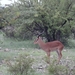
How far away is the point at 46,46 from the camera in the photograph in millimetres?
15430

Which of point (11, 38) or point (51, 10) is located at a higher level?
point (51, 10)

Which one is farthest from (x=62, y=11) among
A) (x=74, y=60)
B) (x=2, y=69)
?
(x=2, y=69)

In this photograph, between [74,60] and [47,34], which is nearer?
[74,60]

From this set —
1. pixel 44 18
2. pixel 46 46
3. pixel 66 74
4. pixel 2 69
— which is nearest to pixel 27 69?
pixel 66 74

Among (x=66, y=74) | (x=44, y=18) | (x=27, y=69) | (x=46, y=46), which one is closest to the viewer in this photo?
(x=66, y=74)

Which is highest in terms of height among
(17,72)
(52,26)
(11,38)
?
(17,72)

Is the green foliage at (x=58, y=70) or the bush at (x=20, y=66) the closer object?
the green foliage at (x=58, y=70)

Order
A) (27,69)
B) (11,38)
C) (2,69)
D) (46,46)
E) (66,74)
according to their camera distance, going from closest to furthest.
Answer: (66,74) → (27,69) → (2,69) → (46,46) → (11,38)

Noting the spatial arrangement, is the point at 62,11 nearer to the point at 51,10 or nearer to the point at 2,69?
the point at 51,10

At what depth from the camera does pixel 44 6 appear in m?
22.6

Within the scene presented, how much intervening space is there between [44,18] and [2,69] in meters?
10.4

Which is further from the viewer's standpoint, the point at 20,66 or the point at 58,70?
the point at 20,66

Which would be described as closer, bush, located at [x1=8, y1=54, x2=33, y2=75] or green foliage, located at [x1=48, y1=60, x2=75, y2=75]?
green foliage, located at [x1=48, y1=60, x2=75, y2=75]

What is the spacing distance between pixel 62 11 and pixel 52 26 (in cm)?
120
